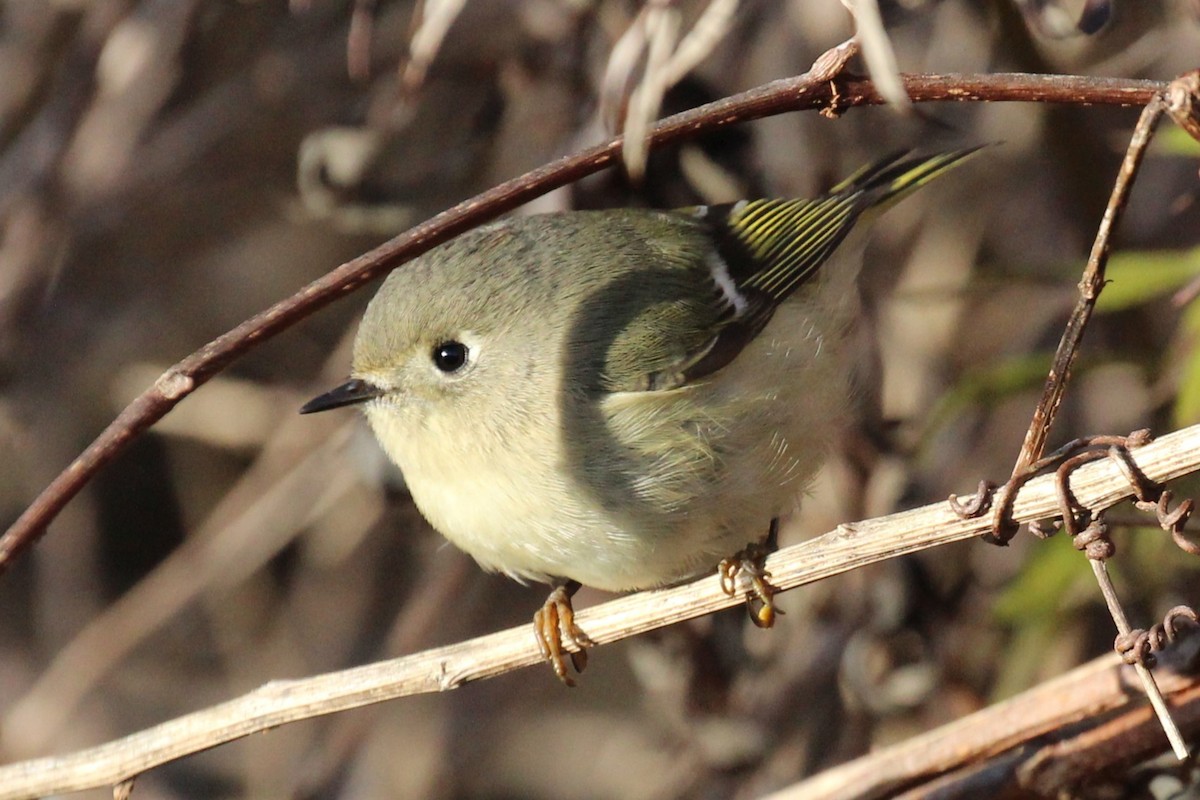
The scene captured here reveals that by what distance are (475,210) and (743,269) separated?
3.19 ft

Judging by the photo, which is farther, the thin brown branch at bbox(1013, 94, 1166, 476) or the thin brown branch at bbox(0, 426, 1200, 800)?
the thin brown branch at bbox(0, 426, 1200, 800)

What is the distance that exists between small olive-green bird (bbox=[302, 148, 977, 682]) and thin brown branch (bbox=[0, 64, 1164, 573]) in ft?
1.84

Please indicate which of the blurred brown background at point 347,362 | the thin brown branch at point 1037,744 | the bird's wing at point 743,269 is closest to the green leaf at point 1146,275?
the blurred brown background at point 347,362

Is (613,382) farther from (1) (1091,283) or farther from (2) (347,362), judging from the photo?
(2) (347,362)

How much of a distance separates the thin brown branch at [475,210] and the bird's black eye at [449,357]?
25.4 inches

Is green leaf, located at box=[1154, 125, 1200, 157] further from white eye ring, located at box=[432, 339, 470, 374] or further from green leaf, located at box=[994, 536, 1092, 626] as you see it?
white eye ring, located at box=[432, 339, 470, 374]

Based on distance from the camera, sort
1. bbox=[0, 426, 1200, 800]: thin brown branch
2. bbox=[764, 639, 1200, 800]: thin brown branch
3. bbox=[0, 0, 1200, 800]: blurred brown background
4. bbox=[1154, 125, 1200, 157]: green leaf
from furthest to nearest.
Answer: bbox=[0, 0, 1200, 800]: blurred brown background < bbox=[1154, 125, 1200, 157]: green leaf < bbox=[764, 639, 1200, 800]: thin brown branch < bbox=[0, 426, 1200, 800]: thin brown branch

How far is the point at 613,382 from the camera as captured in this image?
2.02m

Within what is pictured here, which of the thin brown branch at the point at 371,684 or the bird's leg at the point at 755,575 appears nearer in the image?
the thin brown branch at the point at 371,684

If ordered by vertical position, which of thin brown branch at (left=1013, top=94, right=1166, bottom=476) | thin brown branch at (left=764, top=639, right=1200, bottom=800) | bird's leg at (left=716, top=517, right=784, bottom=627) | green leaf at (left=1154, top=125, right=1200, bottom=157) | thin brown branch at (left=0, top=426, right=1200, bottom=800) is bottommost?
thin brown branch at (left=764, top=639, right=1200, bottom=800)

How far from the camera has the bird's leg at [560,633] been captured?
1.97 m

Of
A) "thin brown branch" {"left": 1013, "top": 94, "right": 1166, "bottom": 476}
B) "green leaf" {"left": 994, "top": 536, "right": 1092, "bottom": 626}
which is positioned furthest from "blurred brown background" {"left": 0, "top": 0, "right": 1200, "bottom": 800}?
"thin brown branch" {"left": 1013, "top": 94, "right": 1166, "bottom": 476}

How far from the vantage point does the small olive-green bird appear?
1.92m

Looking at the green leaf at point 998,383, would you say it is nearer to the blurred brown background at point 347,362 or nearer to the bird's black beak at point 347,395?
the blurred brown background at point 347,362
